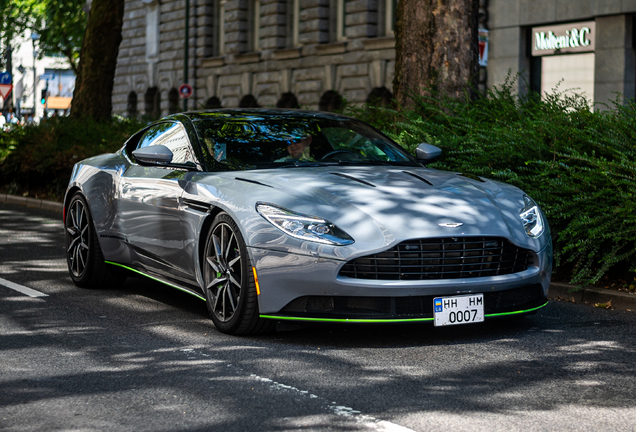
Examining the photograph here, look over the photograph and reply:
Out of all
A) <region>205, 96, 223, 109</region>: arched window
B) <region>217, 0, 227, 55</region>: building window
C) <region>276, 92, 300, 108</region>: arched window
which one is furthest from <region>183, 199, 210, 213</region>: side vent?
<region>217, 0, 227, 55</region>: building window

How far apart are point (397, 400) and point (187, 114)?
137 inches

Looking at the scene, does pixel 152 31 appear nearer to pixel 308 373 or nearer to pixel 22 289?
pixel 22 289

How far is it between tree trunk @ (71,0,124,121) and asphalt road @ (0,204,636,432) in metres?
14.2

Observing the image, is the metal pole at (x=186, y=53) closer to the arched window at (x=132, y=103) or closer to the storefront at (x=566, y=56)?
the arched window at (x=132, y=103)

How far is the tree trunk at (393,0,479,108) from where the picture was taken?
37.0 ft

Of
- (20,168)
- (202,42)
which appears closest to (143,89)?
(202,42)

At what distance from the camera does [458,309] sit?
5344mm

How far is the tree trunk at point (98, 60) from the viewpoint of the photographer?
2050cm

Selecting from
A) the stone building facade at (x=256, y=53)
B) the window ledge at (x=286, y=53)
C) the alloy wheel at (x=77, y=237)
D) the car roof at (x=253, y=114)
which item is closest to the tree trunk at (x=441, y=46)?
the car roof at (x=253, y=114)

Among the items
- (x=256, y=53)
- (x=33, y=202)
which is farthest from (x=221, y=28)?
(x=33, y=202)

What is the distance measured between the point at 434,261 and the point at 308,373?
1.02m

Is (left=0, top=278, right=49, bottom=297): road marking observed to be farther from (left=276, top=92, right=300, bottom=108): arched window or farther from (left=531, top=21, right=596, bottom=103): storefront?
(left=276, top=92, right=300, bottom=108): arched window

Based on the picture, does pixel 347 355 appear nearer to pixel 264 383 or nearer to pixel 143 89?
pixel 264 383

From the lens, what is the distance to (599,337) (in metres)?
5.84
